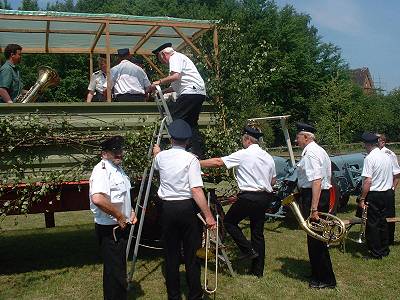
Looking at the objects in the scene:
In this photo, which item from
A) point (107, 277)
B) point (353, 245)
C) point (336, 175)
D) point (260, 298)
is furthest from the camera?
point (336, 175)

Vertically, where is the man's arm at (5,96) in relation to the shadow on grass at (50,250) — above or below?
above

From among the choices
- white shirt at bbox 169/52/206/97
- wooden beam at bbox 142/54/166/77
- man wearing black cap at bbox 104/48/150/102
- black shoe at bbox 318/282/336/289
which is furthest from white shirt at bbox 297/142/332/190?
wooden beam at bbox 142/54/166/77

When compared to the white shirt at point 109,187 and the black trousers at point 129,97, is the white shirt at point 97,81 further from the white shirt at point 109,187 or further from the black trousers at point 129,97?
the white shirt at point 109,187

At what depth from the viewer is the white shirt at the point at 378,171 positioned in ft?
23.1

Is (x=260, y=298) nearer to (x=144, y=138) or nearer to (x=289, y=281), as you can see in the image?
(x=289, y=281)

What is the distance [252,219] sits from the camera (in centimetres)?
619

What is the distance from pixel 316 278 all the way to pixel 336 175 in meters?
5.07

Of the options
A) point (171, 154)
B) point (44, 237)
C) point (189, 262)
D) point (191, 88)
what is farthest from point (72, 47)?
point (189, 262)

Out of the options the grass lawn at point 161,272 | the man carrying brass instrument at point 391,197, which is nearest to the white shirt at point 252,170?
the grass lawn at point 161,272

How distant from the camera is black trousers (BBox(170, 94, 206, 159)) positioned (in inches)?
229

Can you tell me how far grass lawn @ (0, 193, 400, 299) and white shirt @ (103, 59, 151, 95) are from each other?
7.72 feet

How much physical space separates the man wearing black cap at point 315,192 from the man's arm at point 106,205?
7.89 feet

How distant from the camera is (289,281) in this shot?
602cm

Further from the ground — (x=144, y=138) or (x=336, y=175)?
(x=144, y=138)
